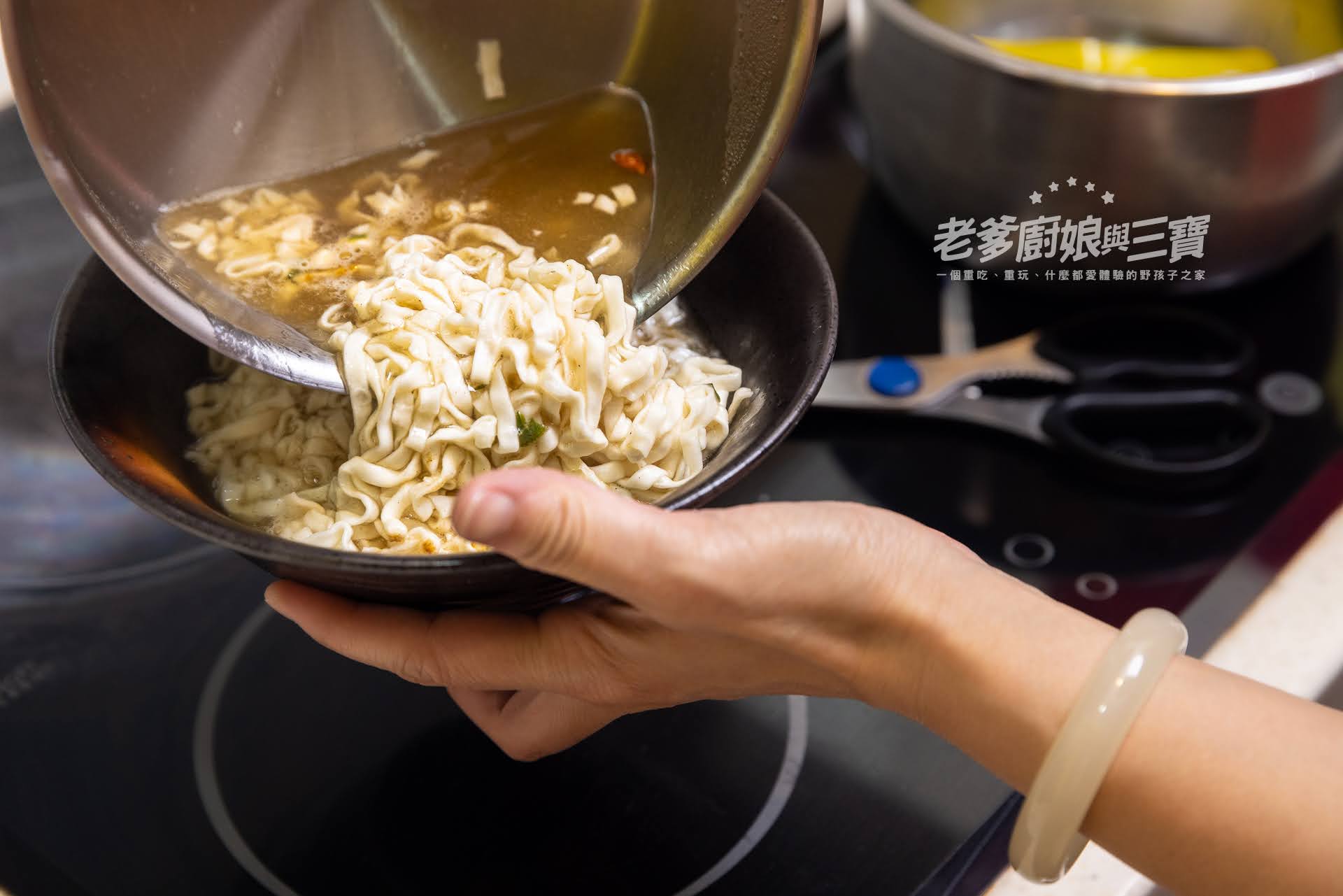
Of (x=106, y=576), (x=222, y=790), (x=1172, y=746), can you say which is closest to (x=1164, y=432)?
(x=1172, y=746)

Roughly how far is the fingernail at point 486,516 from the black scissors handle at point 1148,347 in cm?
126

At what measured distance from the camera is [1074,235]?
2.04 meters

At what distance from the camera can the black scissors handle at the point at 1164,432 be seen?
1.84m

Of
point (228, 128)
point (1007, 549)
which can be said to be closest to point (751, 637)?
point (1007, 549)

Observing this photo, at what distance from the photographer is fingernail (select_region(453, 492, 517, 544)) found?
99 cm

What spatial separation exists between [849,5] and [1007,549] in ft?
3.46

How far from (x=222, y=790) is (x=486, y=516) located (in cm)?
74

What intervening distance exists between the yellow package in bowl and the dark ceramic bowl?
94 centimetres

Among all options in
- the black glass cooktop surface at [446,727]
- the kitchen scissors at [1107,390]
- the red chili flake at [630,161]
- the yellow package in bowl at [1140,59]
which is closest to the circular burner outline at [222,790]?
the black glass cooktop surface at [446,727]

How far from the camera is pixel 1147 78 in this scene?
186 cm

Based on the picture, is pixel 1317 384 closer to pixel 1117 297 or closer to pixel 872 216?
pixel 1117 297

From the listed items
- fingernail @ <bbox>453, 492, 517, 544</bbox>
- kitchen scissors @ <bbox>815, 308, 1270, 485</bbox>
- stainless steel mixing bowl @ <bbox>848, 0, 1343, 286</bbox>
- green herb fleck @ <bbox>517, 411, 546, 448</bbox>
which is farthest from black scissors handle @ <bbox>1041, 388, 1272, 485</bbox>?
fingernail @ <bbox>453, 492, 517, 544</bbox>

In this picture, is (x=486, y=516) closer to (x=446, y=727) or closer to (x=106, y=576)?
(x=446, y=727)

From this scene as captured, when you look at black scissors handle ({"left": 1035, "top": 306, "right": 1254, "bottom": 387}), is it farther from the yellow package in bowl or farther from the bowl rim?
the yellow package in bowl
